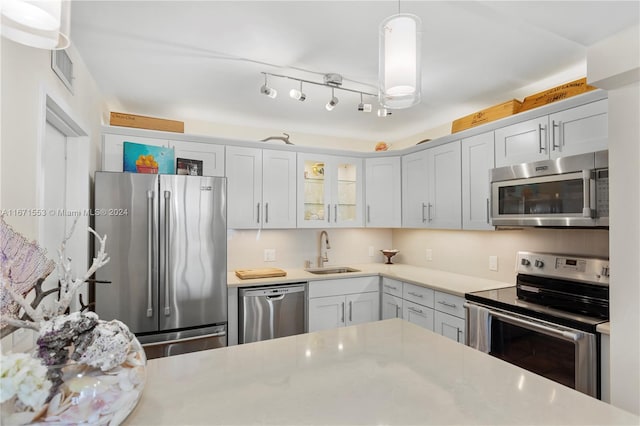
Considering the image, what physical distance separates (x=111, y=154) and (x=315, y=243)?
2.20m

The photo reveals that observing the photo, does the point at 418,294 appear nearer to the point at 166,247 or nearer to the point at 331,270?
the point at 331,270

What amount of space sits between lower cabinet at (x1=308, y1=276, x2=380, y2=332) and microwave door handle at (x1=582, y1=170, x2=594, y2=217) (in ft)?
6.42

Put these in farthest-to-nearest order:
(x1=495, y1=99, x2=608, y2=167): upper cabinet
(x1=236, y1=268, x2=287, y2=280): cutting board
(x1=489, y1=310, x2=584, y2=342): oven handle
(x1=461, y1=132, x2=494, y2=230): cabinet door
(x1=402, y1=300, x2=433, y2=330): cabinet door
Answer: (x1=236, y1=268, x2=287, y2=280): cutting board
(x1=402, y1=300, x2=433, y2=330): cabinet door
(x1=461, y1=132, x2=494, y2=230): cabinet door
(x1=495, y1=99, x2=608, y2=167): upper cabinet
(x1=489, y1=310, x2=584, y2=342): oven handle

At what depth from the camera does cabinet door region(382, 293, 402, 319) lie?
326 centimetres

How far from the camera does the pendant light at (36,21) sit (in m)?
0.80

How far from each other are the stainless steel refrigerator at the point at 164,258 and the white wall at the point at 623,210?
2427 mm

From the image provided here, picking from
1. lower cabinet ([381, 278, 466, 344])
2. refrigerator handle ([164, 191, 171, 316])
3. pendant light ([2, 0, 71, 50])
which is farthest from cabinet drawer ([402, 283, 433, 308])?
pendant light ([2, 0, 71, 50])

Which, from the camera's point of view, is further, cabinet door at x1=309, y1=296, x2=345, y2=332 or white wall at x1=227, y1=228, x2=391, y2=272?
white wall at x1=227, y1=228, x2=391, y2=272

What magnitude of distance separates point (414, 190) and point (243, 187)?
1766mm

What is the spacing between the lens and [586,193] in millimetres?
1960

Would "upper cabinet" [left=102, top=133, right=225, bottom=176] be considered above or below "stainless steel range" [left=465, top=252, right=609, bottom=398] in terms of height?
above

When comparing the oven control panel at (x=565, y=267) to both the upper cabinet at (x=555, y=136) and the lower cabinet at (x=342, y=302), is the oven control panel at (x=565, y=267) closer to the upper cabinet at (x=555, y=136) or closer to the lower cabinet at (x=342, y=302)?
the upper cabinet at (x=555, y=136)

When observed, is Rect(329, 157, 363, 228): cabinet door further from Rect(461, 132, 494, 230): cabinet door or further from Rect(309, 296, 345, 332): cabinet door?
Rect(461, 132, 494, 230): cabinet door

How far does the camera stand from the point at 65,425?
682mm
